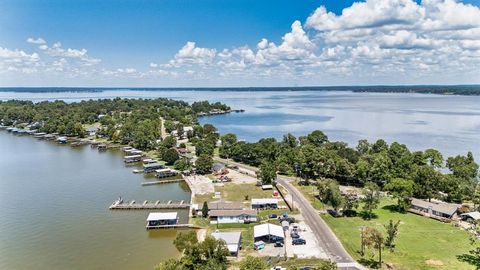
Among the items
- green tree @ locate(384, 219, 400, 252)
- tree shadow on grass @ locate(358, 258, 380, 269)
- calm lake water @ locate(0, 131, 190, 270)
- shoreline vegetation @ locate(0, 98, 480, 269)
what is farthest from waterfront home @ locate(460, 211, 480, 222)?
calm lake water @ locate(0, 131, 190, 270)

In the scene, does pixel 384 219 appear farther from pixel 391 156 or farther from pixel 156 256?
pixel 156 256

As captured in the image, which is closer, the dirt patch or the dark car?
the dirt patch

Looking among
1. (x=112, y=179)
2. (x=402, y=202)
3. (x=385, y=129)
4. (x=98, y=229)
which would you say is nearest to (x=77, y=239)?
(x=98, y=229)

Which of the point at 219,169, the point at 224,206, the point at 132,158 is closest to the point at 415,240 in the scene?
the point at 224,206

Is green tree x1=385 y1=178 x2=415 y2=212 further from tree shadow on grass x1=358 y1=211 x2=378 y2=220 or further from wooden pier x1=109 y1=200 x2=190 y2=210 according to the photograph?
wooden pier x1=109 y1=200 x2=190 y2=210

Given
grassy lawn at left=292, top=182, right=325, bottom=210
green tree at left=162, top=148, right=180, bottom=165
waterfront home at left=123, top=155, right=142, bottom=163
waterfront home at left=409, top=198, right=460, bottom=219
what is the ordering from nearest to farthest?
waterfront home at left=409, top=198, right=460, bottom=219, grassy lawn at left=292, top=182, right=325, bottom=210, green tree at left=162, top=148, right=180, bottom=165, waterfront home at left=123, top=155, right=142, bottom=163

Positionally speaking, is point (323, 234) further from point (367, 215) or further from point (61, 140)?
point (61, 140)

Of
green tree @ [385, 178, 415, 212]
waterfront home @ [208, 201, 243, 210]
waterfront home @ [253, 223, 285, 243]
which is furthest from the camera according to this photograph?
green tree @ [385, 178, 415, 212]
